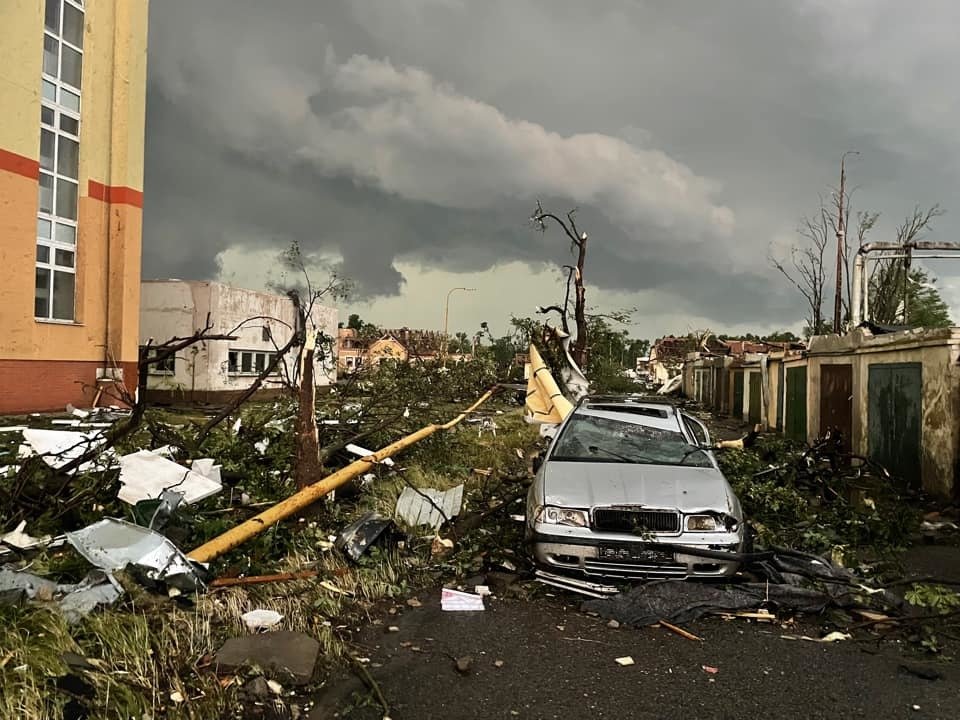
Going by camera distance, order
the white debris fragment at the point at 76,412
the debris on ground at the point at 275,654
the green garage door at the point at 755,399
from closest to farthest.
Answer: the debris on ground at the point at 275,654, the white debris fragment at the point at 76,412, the green garage door at the point at 755,399

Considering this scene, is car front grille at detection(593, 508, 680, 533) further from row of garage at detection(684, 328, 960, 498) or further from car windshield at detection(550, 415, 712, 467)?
row of garage at detection(684, 328, 960, 498)

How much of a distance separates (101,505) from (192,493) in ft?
2.42

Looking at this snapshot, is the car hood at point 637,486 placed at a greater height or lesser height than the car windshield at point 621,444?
lesser

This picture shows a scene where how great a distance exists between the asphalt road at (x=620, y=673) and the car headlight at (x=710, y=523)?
27.0 inches

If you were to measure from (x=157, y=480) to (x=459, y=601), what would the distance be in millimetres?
3068

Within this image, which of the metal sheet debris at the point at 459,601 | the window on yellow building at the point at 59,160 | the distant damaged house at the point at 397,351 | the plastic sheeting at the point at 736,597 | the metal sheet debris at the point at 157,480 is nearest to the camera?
the plastic sheeting at the point at 736,597

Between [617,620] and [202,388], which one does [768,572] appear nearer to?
[617,620]

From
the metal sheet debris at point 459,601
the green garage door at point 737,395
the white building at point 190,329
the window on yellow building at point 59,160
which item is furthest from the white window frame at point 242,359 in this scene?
the metal sheet debris at point 459,601

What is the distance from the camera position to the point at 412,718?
3.37 metres

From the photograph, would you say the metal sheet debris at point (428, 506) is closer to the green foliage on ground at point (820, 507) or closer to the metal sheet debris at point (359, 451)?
the metal sheet debris at point (359, 451)

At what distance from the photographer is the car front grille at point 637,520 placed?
5.16m

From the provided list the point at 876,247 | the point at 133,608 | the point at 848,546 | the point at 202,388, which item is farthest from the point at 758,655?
the point at 202,388

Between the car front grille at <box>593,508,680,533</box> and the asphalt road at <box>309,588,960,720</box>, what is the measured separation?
2.31ft

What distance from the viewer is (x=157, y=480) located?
6.15 meters
